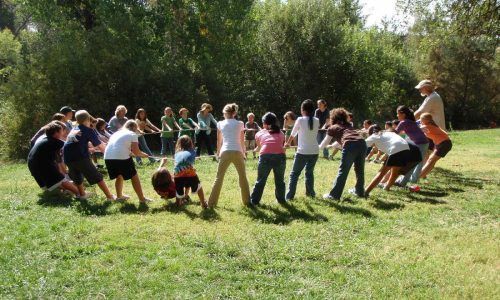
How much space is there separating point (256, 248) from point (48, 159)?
489cm

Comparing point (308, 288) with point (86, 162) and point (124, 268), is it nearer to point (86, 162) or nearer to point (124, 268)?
point (124, 268)

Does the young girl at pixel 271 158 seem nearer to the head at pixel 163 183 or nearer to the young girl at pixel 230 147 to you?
the young girl at pixel 230 147

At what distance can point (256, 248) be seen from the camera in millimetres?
6070

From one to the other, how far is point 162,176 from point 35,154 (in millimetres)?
2547

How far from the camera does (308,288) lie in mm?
4910

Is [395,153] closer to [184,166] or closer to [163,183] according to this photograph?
[184,166]

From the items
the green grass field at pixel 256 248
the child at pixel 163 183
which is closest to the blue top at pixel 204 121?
the green grass field at pixel 256 248

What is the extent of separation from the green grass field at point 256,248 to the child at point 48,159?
0.42 meters

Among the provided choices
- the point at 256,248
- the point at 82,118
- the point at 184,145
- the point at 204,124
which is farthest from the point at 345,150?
the point at 204,124

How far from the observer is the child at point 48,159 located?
28.8 ft

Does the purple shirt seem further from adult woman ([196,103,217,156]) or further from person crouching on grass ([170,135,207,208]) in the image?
adult woman ([196,103,217,156])

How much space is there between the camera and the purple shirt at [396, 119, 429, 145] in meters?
9.66

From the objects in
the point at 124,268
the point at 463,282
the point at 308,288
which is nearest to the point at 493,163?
the point at 463,282

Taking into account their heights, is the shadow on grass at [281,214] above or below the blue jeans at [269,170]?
below
